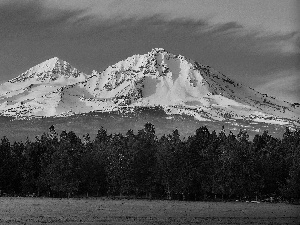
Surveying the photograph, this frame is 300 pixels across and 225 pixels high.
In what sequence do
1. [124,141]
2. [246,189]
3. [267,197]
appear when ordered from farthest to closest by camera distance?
[124,141] → [267,197] → [246,189]

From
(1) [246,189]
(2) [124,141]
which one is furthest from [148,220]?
(2) [124,141]

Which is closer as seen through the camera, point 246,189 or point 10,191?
point 246,189

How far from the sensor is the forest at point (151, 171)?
498 ft

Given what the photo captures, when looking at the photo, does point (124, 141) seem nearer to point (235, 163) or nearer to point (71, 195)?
point (71, 195)

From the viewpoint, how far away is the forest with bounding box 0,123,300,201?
152 meters

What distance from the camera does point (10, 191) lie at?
160 meters

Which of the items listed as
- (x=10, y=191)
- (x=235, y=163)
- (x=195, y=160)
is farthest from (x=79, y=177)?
(x=235, y=163)

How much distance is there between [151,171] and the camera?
15925cm

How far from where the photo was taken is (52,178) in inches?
6107

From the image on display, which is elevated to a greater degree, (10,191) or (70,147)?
(70,147)

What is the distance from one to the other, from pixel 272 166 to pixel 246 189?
1110 cm

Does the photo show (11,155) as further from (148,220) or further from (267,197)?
(148,220)

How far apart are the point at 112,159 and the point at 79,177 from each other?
36.9 feet

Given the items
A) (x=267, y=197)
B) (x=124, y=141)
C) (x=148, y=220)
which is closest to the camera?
(x=148, y=220)
